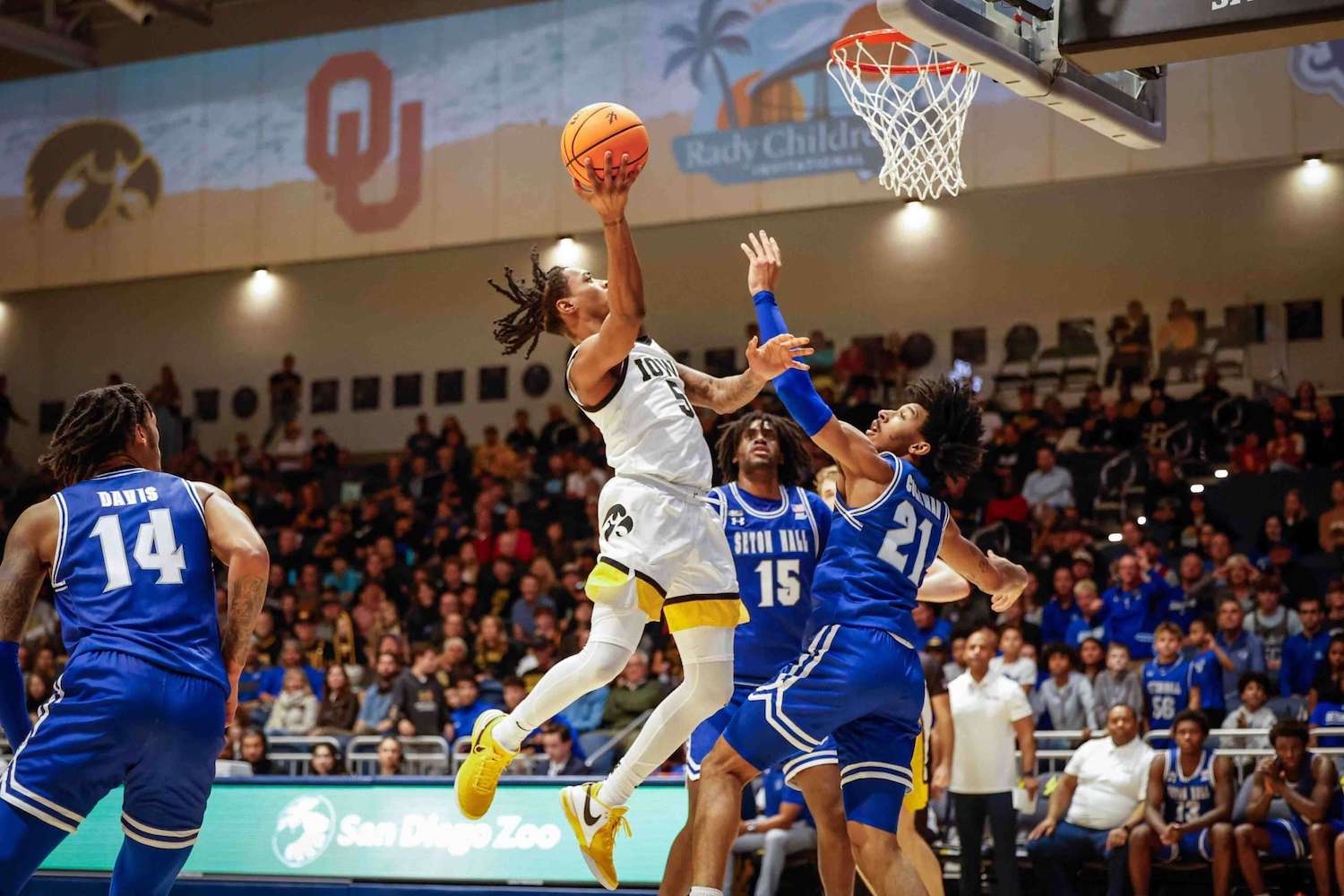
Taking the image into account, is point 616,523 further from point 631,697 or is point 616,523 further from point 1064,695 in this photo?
point 631,697

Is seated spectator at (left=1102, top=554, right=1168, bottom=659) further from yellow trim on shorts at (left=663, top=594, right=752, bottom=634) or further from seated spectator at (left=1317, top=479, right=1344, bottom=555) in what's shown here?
yellow trim on shorts at (left=663, top=594, right=752, bottom=634)

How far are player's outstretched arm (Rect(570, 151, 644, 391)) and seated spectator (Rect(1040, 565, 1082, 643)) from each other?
28.2ft

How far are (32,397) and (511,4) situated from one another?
444 inches

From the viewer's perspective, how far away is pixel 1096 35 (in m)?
6.30

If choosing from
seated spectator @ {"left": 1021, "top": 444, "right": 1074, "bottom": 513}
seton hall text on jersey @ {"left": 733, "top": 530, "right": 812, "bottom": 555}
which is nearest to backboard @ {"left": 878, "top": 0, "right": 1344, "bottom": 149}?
seton hall text on jersey @ {"left": 733, "top": 530, "right": 812, "bottom": 555}

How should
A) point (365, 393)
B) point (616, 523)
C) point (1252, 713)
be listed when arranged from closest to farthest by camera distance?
point (616, 523)
point (1252, 713)
point (365, 393)

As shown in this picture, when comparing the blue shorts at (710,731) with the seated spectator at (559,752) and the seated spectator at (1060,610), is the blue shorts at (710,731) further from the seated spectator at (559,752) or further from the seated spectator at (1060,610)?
the seated spectator at (1060,610)

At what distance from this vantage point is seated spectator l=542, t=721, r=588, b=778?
464 inches

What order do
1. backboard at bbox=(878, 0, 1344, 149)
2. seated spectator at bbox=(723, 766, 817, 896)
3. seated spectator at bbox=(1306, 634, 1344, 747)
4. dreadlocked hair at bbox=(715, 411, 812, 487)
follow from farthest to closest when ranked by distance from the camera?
seated spectator at bbox=(1306, 634, 1344, 747) < seated spectator at bbox=(723, 766, 817, 896) < dreadlocked hair at bbox=(715, 411, 812, 487) < backboard at bbox=(878, 0, 1344, 149)

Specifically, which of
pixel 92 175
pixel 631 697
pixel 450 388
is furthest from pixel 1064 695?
pixel 92 175

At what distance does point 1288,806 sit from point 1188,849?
0.69 m

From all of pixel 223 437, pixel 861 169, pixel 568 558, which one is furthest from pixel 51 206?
pixel 861 169

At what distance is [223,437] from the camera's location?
24.2 meters

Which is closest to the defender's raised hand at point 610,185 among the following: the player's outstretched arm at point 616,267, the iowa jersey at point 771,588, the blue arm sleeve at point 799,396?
the player's outstretched arm at point 616,267
